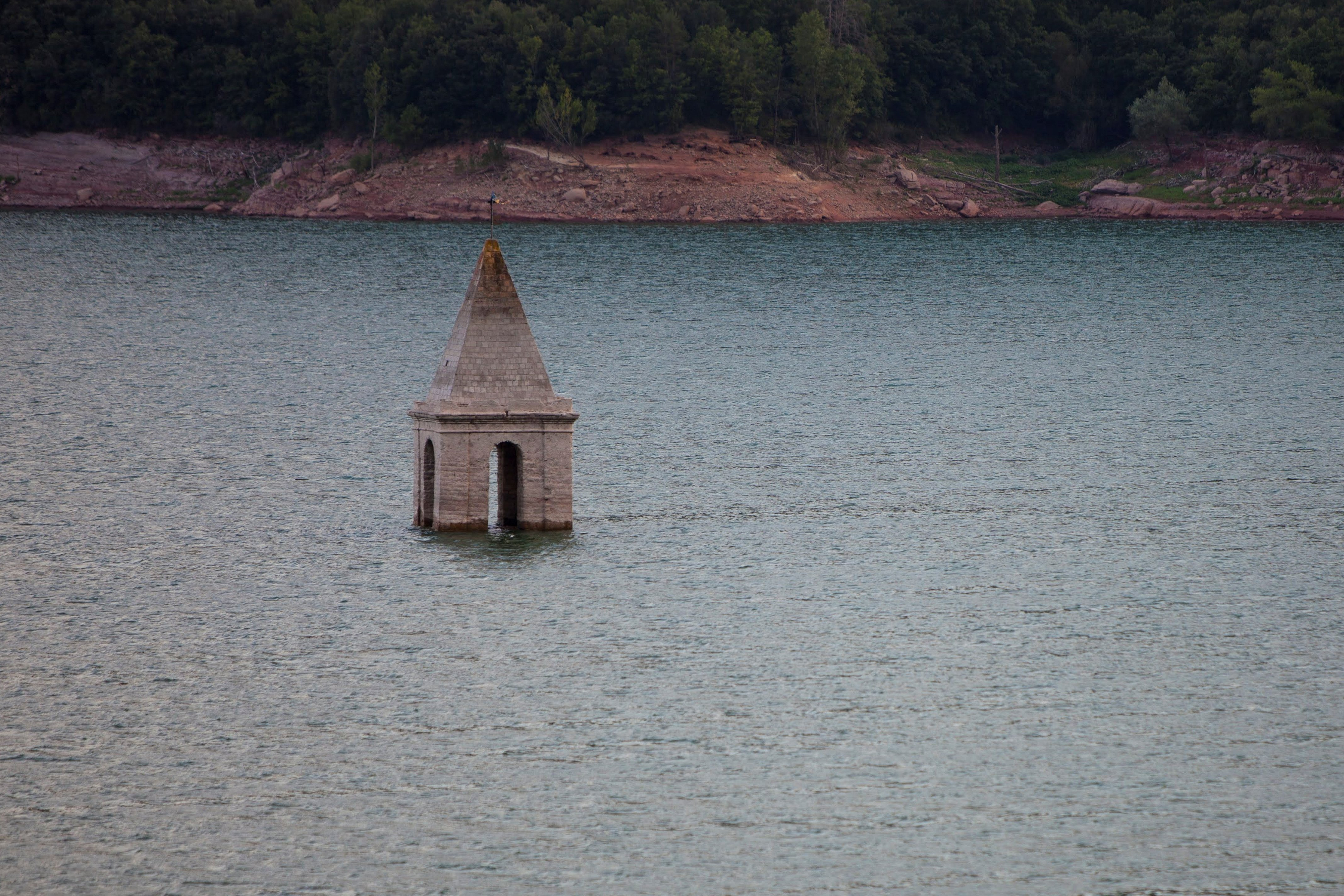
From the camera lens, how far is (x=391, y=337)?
93.4 m

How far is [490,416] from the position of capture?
41438 millimetres

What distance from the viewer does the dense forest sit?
158000mm

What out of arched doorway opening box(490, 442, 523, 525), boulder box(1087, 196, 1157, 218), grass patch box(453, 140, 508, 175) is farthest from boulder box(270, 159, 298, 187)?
arched doorway opening box(490, 442, 523, 525)

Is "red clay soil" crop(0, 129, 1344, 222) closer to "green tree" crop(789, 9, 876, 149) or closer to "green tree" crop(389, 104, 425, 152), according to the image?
"green tree" crop(389, 104, 425, 152)

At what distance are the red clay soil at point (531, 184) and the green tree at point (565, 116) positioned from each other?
1.70 meters

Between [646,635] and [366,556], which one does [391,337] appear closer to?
[366,556]

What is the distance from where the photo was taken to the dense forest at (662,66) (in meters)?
158

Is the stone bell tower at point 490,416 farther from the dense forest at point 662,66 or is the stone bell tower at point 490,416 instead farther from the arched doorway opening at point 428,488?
the dense forest at point 662,66

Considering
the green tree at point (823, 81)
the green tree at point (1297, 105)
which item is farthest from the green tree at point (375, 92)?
the green tree at point (1297, 105)

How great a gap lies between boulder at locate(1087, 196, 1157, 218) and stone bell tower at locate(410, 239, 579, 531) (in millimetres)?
126566

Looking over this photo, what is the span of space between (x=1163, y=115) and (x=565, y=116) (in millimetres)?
53190

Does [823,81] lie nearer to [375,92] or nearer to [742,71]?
[742,71]

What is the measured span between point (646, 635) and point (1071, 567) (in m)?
11.6

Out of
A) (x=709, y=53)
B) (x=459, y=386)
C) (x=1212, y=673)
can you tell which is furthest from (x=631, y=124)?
(x=1212, y=673)
